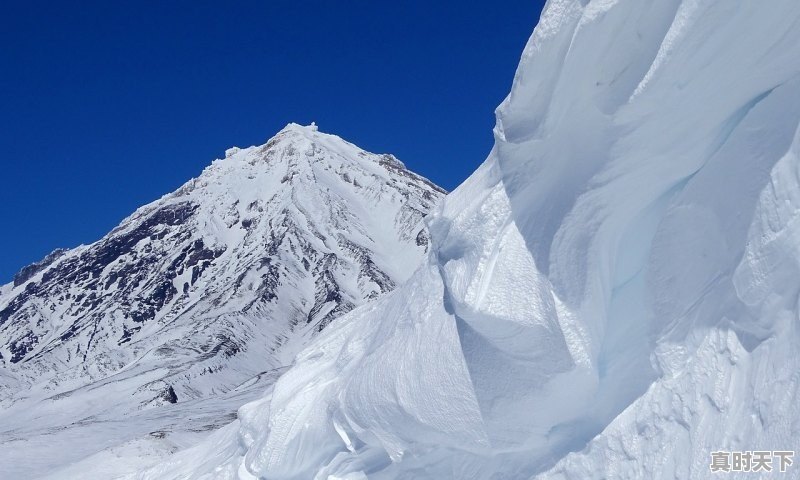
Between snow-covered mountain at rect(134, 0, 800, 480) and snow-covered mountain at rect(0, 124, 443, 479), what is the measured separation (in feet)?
145

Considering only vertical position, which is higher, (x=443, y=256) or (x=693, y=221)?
(x=443, y=256)

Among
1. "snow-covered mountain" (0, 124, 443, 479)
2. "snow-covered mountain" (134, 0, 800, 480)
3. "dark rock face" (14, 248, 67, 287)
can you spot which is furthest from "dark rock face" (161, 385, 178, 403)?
"dark rock face" (14, 248, 67, 287)

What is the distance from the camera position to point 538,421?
35.2ft

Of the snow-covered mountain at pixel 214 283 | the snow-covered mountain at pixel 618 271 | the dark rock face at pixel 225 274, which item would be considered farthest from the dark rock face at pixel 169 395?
the snow-covered mountain at pixel 618 271

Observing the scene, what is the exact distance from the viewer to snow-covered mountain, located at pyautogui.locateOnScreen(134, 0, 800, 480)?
870cm

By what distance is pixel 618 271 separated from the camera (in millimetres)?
10922

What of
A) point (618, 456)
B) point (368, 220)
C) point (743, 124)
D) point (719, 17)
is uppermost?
point (368, 220)

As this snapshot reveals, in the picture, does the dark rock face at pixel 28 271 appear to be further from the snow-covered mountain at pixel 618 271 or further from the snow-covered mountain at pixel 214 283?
the snow-covered mountain at pixel 618 271

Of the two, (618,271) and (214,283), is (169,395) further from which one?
(618,271)

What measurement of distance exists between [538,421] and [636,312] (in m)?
2.05

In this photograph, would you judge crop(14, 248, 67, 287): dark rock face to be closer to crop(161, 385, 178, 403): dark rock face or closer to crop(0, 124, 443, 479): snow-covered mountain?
crop(0, 124, 443, 479): snow-covered mountain

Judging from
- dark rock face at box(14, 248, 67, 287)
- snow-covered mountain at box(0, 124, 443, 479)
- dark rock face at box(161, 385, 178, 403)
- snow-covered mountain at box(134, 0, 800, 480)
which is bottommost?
snow-covered mountain at box(134, 0, 800, 480)

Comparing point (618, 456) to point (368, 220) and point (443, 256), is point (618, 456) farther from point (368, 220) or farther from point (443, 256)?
point (368, 220)

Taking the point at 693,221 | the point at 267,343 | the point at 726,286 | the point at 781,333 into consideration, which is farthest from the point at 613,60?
the point at 267,343
